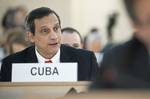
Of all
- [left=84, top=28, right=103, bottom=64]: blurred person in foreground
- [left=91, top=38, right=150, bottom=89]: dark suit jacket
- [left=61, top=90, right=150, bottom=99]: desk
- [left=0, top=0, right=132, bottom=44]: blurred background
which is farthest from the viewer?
[left=84, top=28, right=103, bottom=64]: blurred person in foreground

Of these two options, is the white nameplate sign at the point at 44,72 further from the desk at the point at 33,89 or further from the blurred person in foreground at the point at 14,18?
the blurred person in foreground at the point at 14,18

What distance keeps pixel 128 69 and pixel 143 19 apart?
107 mm

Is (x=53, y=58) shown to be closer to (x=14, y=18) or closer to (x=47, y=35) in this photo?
(x=47, y=35)

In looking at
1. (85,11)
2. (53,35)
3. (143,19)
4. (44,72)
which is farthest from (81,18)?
(143,19)

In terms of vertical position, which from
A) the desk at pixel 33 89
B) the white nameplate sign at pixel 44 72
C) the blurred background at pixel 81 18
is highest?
the blurred background at pixel 81 18

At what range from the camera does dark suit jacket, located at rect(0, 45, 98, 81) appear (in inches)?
50.8

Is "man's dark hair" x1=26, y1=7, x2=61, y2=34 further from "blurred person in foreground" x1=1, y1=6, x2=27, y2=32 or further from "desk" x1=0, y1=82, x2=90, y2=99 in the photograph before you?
"desk" x1=0, y1=82, x2=90, y2=99

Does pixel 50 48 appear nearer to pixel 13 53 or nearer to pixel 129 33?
pixel 13 53

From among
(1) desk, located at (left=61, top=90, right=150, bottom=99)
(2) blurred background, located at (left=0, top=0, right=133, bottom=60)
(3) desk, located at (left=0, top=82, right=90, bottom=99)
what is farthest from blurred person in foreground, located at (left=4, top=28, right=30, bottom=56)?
(1) desk, located at (left=61, top=90, right=150, bottom=99)

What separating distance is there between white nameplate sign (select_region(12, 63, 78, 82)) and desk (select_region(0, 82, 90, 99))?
22 millimetres

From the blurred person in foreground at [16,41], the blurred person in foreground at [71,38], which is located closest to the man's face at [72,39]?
the blurred person in foreground at [71,38]

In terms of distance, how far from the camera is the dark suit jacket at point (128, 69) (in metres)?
0.75

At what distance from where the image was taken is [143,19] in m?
0.80

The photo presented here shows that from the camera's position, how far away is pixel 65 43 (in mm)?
1315
